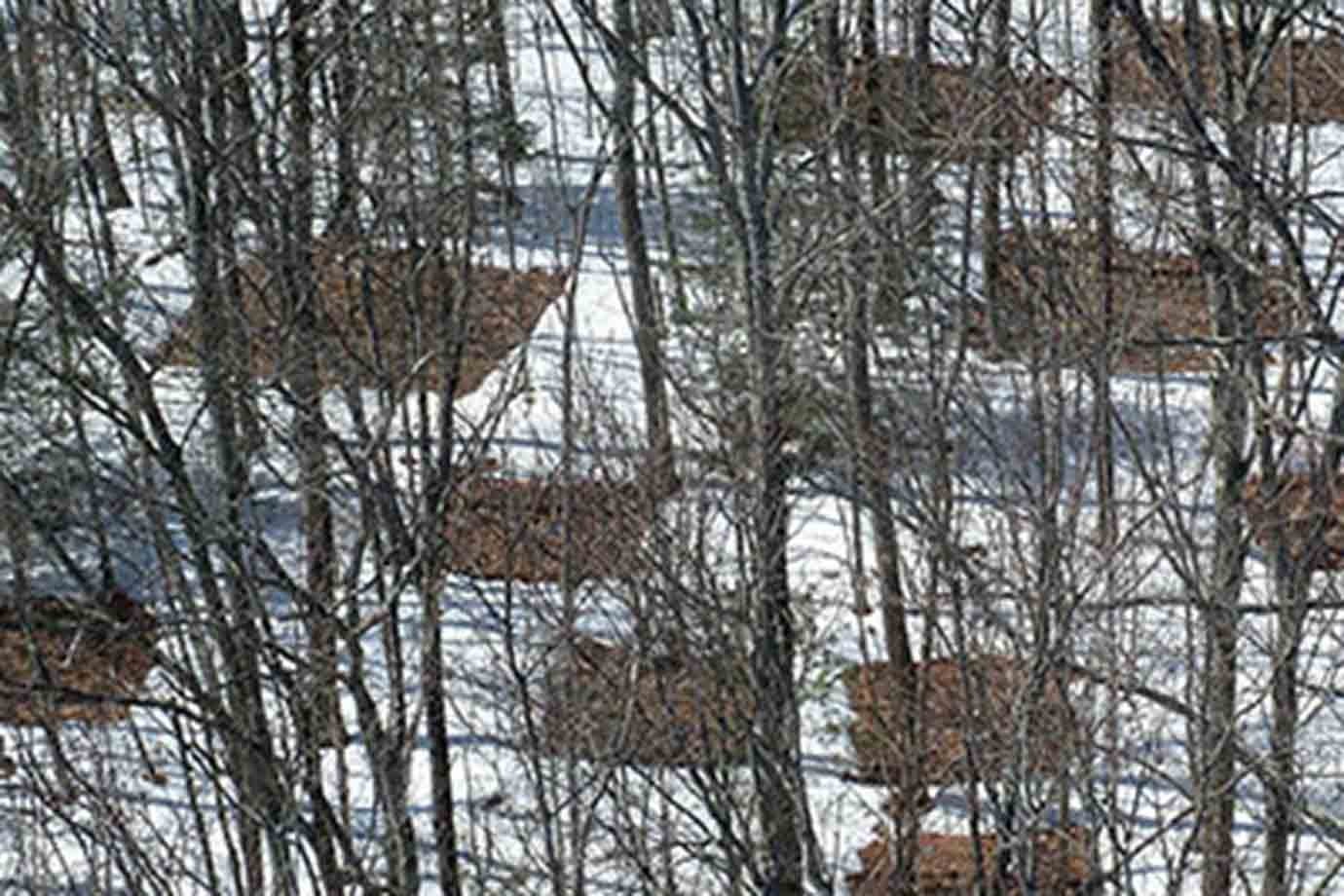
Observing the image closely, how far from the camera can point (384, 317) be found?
21.9 metres

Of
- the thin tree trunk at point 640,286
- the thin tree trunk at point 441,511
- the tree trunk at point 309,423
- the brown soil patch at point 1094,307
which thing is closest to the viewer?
the tree trunk at point 309,423

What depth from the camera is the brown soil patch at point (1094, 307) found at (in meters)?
12.3

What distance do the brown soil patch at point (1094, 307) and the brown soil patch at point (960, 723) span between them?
170 cm

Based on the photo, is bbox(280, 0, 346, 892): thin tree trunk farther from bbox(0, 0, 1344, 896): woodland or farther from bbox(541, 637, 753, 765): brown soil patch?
bbox(541, 637, 753, 765): brown soil patch

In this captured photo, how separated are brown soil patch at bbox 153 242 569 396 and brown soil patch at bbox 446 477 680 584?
1012 millimetres

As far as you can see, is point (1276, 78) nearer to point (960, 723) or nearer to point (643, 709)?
point (643, 709)

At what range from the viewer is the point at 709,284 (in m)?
18.0

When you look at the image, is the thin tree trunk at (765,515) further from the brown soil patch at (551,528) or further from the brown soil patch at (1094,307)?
the brown soil patch at (1094,307)

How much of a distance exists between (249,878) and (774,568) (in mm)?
3787

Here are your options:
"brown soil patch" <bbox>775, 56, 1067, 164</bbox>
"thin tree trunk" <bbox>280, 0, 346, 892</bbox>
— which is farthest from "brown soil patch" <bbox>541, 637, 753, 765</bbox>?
"brown soil patch" <bbox>775, 56, 1067, 164</bbox>

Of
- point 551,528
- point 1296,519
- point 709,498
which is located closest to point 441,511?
point 709,498

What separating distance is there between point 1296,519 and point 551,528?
7.51 meters

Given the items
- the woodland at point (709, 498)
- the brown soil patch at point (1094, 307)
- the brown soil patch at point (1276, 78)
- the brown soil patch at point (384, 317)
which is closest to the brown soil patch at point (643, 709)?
the woodland at point (709, 498)

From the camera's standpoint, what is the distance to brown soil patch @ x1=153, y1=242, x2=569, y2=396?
537 inches
